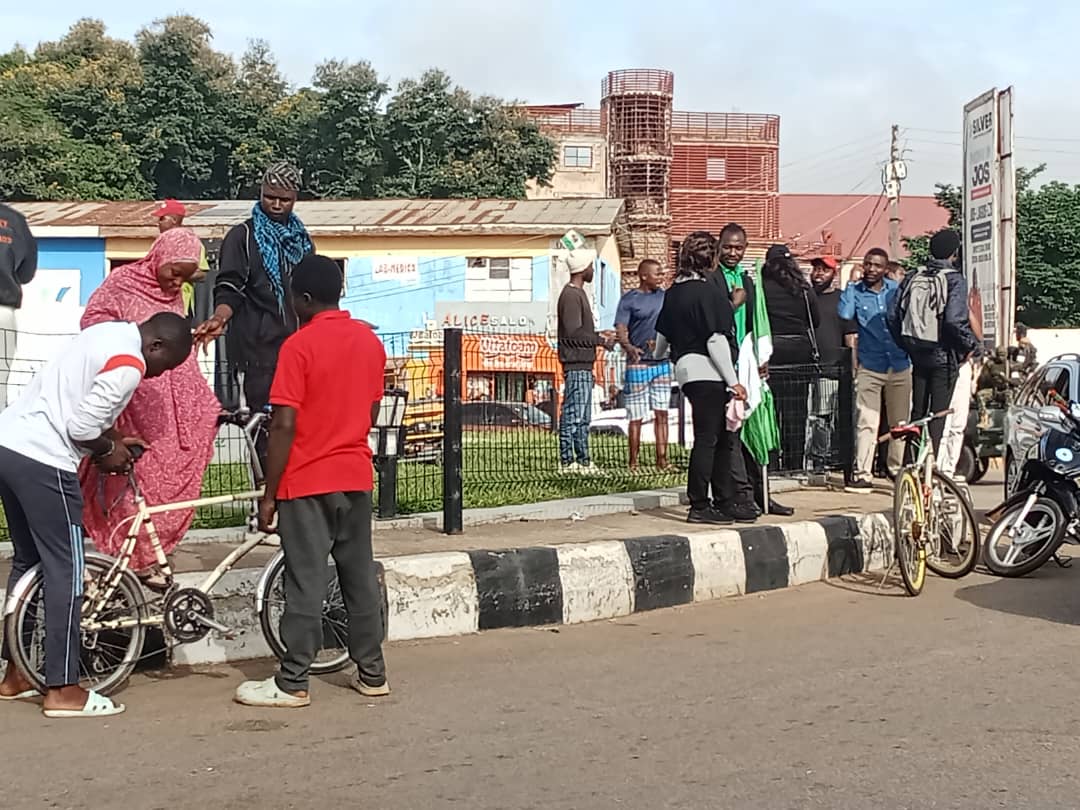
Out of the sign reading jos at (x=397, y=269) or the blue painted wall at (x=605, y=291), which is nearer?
the sign reading jos at (x=397, y=269)

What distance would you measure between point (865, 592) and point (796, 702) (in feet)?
9.03

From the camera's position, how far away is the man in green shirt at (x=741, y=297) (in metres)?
8.91

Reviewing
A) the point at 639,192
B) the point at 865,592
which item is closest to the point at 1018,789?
the point at 865,592

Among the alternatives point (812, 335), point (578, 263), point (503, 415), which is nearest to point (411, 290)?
point (578, 263)

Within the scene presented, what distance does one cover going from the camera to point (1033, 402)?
8453 mm

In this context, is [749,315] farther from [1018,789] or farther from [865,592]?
[1018,789]

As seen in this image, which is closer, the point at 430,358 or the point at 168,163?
the point at 430,358

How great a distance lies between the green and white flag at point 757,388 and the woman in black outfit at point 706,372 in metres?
0.18

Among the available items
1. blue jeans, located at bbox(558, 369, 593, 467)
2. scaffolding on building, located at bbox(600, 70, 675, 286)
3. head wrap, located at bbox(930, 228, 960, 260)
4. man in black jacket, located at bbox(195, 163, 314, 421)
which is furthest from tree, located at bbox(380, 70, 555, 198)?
man in black jacket, located at bbox(195, 163, 314, 421)

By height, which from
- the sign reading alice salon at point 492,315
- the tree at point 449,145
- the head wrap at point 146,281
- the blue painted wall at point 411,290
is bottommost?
the head wrap at point 146,281

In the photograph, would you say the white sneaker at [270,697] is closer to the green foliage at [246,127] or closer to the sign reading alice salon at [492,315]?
the sign reading alice salon at [492,315]

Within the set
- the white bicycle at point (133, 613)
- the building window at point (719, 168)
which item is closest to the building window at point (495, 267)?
the white bicycle at point (133, 613)

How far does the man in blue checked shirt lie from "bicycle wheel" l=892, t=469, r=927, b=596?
10.1 feet

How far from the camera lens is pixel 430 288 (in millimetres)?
28125
